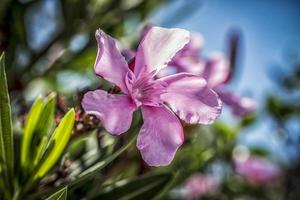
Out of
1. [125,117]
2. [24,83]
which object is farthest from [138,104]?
[24,83]

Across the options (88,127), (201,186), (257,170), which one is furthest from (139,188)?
(257,170)

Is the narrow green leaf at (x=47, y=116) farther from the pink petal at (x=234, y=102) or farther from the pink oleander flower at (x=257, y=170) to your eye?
the pink oleander flower at (x=257, y=170)

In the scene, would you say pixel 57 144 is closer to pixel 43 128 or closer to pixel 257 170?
pixel 43 128

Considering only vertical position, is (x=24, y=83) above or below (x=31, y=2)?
below

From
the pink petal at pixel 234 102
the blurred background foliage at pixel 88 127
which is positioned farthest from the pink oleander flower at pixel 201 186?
the pink petal at pixel 234 102

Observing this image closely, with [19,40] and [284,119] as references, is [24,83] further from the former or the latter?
[284,119]

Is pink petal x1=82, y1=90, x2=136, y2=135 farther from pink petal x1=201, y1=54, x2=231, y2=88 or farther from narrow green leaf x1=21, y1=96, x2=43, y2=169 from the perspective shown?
pink petal x1=201, y1=54, x2=231, y2=88
